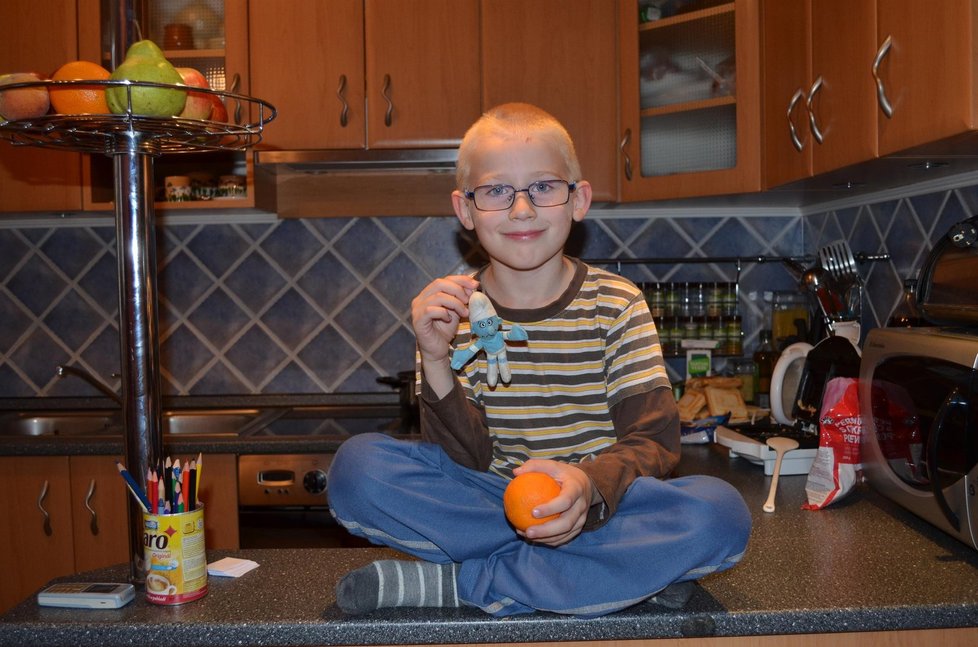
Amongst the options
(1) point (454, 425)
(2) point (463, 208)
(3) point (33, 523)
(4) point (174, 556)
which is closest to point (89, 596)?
(4) point (174, 556)

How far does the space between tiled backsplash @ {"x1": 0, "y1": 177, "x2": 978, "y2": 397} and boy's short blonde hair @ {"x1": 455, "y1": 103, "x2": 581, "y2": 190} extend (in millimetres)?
1296

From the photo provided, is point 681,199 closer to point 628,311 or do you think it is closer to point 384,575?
point 628,311

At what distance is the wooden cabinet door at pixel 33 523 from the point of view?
201cm

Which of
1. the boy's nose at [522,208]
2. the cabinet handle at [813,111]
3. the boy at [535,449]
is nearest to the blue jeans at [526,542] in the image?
the boy at [535,449]

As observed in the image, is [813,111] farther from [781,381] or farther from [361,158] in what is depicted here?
[361,158]

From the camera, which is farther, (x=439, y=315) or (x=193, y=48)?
(x=193, y=48)

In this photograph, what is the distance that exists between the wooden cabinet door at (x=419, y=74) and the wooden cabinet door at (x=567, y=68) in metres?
0.06

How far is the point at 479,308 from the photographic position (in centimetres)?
105

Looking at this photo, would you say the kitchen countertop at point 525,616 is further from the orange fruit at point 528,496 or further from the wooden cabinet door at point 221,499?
the wooden cabinet door at point 221,499

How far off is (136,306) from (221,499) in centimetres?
110

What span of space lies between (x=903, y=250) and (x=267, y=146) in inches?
58.4

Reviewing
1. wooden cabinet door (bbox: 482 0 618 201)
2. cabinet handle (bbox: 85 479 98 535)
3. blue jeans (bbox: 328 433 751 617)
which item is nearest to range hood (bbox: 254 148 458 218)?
wooden cabinet door (bbox: 482 0 618 201)

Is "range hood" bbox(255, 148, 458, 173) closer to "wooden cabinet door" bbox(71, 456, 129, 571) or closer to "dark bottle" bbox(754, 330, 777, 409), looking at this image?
"wooden cabinet door" bbox(71, 456, 129, 571)

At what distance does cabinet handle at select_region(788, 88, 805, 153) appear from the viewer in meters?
1.70
